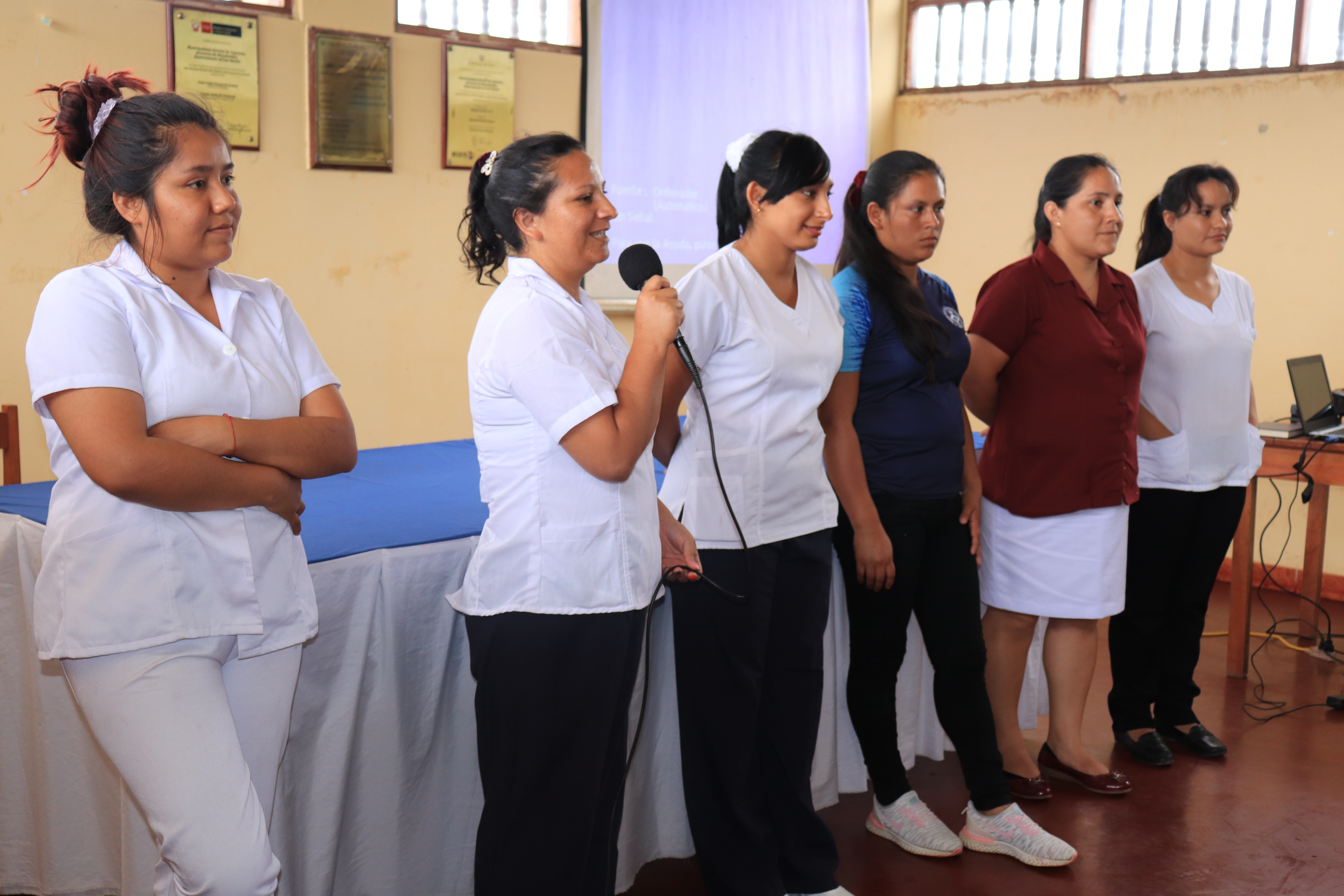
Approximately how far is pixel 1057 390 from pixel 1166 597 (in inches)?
33.4

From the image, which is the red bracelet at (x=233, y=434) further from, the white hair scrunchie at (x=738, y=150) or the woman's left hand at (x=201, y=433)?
the white hair scrunchie at (x=738, y=150)

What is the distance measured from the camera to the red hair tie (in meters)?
2.34

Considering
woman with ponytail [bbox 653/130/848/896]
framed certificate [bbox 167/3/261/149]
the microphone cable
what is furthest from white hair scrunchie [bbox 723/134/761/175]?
framed certificate [bbox 167/3/261/149]

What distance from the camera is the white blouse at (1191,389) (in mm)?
2861

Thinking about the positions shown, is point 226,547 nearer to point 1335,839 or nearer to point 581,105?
point 1335,839

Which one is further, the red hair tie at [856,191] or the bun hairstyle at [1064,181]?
the bun hairstyle at [1064,181]

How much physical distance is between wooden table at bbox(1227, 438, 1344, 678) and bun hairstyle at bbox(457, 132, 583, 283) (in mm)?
2588

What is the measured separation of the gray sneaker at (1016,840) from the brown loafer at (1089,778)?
0.36 metres

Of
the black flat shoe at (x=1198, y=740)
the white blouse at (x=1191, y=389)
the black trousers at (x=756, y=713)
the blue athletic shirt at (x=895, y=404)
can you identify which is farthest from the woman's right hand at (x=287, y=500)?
the black flat shoe at (x=1198, y=740)

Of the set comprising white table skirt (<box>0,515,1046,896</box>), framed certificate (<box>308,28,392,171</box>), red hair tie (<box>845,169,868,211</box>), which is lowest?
white table skirt (<box>0,515,1046,896</box>)

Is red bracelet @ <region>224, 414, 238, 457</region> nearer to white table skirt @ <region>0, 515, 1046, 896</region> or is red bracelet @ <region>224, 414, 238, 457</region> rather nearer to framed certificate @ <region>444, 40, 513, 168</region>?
white table skirt @ <region>0, 515, 1046, 896</region>

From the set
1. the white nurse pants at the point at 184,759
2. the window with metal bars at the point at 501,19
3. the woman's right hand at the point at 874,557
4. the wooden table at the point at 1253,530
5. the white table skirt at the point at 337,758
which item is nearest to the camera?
the white nurse pants at the point at 184,759

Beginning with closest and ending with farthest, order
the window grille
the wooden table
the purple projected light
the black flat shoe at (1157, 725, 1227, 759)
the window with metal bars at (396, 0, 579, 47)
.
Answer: the black flat shoe at (1157, 725, 1227, 759)
the wooden table
the window with metal bars at (396, 0, 579, 47)
the purple projected light
the window grille

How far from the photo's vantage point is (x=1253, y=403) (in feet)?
10.3
